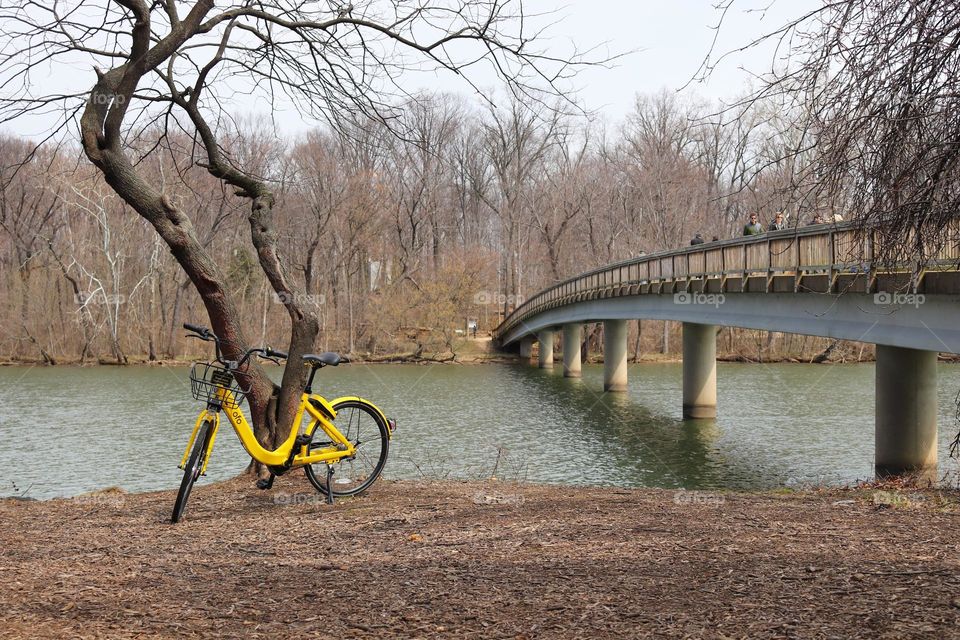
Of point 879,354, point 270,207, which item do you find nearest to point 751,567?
point 270,207

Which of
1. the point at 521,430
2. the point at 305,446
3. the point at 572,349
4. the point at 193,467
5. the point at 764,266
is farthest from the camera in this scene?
the point at 572,349

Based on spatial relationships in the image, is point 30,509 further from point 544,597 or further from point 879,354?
point 879,354

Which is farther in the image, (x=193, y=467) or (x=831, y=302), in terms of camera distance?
(x=831, y=302)

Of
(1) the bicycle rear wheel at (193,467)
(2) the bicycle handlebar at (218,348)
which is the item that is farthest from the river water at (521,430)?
(1) the bicycle rear wheel at (193,467)

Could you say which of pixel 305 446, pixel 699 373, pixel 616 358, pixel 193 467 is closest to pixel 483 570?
pixel 193 467

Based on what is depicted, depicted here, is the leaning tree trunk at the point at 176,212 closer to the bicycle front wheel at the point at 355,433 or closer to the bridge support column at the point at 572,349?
the bicycle front wheel at the point at 355,433

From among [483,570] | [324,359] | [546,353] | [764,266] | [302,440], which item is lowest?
[483,570]

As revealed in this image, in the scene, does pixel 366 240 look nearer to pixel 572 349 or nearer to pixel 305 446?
pixel 572 349

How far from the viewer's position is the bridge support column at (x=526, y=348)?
5403 cm

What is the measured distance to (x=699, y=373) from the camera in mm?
27672

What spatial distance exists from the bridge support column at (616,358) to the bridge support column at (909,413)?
66.8 feet

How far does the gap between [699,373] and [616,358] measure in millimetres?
9306

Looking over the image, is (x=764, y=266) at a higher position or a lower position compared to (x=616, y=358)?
higher

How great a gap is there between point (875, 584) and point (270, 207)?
7.34 m
